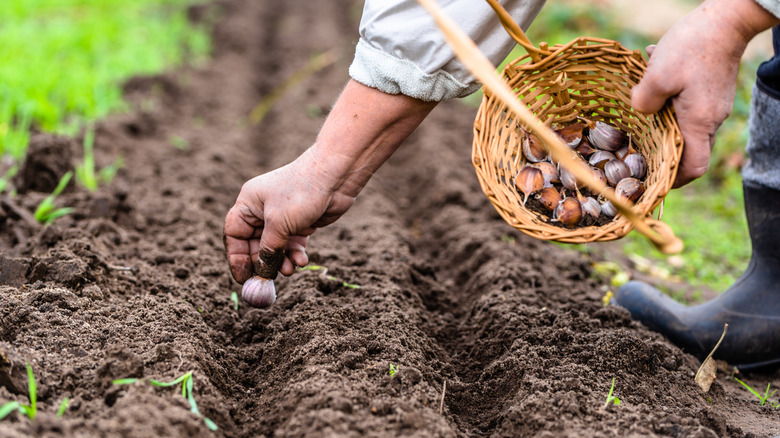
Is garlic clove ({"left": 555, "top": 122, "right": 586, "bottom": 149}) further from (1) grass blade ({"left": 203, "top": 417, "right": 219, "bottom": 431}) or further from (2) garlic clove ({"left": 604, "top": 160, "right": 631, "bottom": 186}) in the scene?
(1) grass blade ({"left": 203, "top": 417, "right": 219, "bottom": 431})

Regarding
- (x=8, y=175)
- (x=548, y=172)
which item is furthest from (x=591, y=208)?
(x=8, y=175)

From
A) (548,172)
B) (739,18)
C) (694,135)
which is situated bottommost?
(548,172)

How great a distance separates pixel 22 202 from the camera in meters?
2.78

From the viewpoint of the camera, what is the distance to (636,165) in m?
1.86

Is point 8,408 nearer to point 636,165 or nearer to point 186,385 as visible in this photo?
point 186,385

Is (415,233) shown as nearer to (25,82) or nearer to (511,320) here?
(511,320)

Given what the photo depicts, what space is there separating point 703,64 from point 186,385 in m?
1.42

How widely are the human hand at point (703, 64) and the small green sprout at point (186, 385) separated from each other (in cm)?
129

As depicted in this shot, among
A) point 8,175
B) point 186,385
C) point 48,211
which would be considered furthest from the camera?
point 8,175

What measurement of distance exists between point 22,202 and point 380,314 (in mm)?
1680

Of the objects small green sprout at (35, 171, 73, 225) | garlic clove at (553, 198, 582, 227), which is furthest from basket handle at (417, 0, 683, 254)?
small green sprout at (35, 171, 73, 225)

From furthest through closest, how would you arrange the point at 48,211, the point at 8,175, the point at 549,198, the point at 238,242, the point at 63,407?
the point at 8,175 < the point at 48,211 < the point at 238,242 < the point at 549,198 < the point at 63,407

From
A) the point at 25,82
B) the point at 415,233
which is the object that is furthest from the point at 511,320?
the point at 25,82

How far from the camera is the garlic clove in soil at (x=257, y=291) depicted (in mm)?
2041
